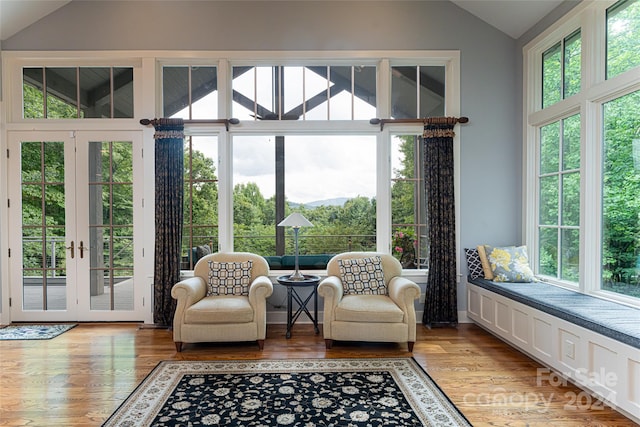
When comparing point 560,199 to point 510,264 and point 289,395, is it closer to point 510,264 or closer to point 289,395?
point 510,264

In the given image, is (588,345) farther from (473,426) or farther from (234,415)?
(234,415)

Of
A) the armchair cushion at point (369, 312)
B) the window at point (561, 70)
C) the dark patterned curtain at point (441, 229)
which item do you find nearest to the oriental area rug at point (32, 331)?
the armchair cushion at point (369, 312)

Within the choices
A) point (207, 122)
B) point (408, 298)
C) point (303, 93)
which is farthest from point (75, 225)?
point (408, 298)

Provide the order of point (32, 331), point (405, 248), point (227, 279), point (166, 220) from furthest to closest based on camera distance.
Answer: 1. point (405, 248)
2. point (166, 220)
3. point (32, 331)
4. point (227, 279)

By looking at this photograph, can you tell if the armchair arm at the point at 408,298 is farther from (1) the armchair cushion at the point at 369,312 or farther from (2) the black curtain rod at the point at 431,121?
(2) the black curtain rod at the point at 431,121

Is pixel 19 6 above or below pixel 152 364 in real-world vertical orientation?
above

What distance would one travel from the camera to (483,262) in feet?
13.4

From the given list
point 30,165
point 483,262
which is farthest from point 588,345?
point 30,165

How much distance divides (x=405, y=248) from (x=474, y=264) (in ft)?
2.68

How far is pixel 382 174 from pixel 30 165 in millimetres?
4351

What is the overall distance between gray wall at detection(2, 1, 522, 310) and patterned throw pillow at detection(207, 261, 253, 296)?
2.59 metres

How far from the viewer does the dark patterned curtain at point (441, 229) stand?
4137mm

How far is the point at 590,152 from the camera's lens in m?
3.20

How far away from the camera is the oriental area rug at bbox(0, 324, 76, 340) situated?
12.3 feet
